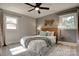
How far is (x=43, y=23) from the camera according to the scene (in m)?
1.61

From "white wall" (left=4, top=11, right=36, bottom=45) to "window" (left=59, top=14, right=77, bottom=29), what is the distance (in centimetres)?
50

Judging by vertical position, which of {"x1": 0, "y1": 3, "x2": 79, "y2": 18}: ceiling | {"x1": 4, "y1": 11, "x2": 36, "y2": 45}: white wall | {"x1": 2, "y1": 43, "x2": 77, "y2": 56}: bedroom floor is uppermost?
{"x1": 0, "y1": 3, "x2": 79, "y2": 18}: ceiling

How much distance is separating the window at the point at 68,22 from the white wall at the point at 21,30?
1.64 ft

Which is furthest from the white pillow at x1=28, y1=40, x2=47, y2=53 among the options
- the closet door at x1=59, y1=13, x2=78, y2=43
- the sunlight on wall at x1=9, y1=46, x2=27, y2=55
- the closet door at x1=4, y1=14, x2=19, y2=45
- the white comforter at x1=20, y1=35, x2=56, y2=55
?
the closet door at x1=59, y1=13, x2=78, y2=43

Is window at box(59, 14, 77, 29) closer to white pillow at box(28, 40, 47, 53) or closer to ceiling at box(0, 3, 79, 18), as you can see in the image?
ceiling at box(0, 3, 79, 18)

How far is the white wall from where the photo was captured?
1427 millimetres

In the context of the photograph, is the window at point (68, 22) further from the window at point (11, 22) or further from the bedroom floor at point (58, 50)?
the window at point (11, 22)

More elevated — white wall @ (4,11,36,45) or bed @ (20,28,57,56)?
white wall @ (4,11,36,45)

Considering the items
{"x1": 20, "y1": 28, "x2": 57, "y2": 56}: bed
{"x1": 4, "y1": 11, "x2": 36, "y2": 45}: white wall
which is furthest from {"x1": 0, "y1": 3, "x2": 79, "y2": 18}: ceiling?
{"x1": 20, "y1": 28, "x2": 57, "y2": 56}: bed

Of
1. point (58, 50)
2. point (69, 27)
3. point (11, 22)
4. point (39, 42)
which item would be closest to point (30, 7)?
point (11, 22)

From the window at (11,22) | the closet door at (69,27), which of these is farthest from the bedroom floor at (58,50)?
the window at (11,22)

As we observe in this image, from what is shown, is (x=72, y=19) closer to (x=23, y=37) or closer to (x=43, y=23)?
(x=43, y=23)

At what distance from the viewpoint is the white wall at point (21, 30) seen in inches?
56.2

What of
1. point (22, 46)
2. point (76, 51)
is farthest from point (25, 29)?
point (76, 51)
